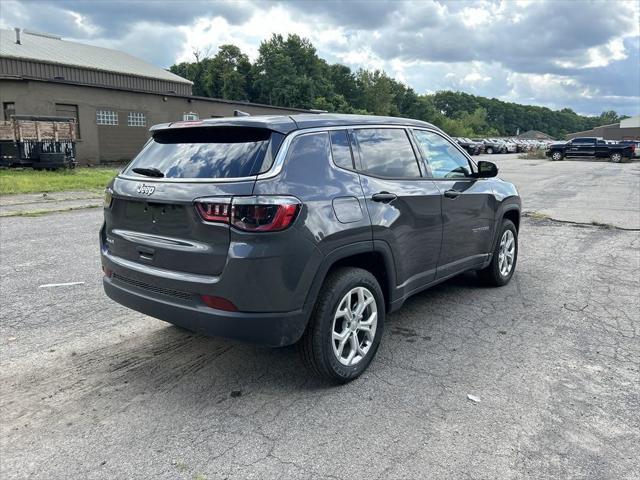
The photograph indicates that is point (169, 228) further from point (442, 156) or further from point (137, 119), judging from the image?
point (137, 119)

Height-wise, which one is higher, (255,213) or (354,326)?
(255,213)

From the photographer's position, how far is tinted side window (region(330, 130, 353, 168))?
358 cm

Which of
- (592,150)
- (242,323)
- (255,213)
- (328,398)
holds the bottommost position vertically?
(328,398)

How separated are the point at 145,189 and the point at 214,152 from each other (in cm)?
53

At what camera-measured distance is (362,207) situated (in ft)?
11.7

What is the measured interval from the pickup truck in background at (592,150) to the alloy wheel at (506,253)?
36.9 meters

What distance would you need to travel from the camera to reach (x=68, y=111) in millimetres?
25656

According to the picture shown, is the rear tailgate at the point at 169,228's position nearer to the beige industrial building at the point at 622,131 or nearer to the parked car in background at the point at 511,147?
the parked car in background at the point at 511,147

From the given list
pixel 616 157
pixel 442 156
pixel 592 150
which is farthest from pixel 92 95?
pixel 616 157

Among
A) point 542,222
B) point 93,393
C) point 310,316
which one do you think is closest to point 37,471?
point 93,393

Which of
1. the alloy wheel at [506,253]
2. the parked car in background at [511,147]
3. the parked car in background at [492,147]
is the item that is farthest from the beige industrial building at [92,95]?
the parked car in background at [511,147]

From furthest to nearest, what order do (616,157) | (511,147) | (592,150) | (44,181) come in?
(511,147), (592,150), (616,157), (44,181)

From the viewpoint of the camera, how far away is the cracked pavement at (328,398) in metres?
2.72

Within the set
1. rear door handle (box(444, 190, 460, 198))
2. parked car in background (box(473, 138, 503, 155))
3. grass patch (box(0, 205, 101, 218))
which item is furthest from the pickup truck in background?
rear door handle (box(444, 190, 460, 198))
